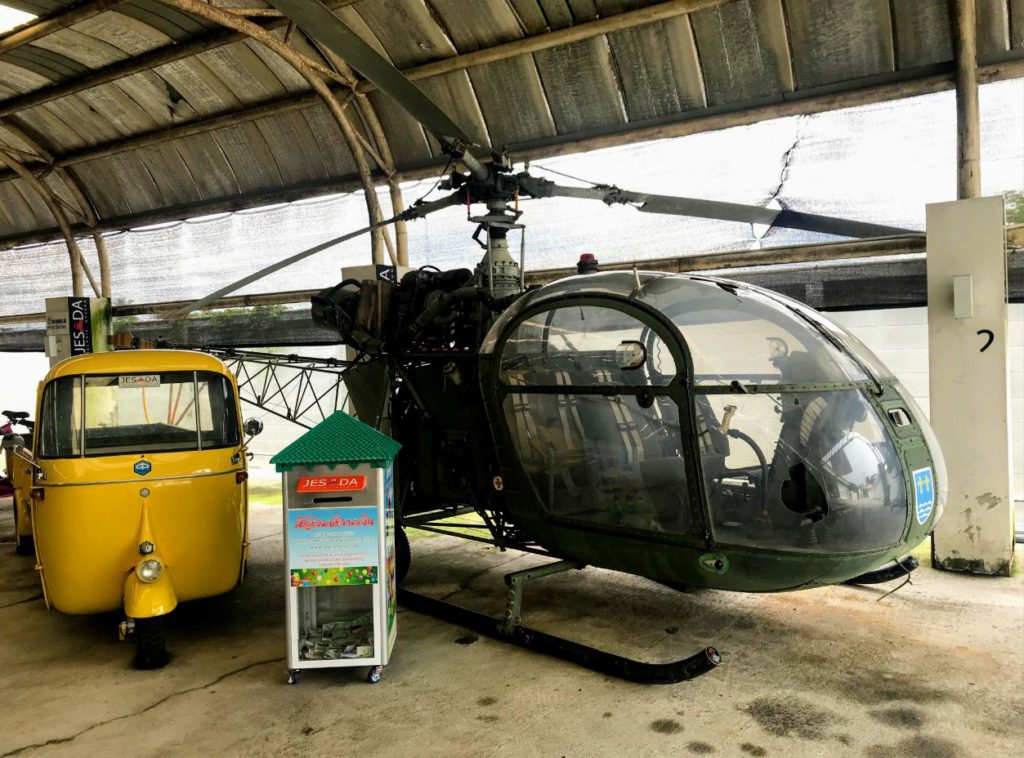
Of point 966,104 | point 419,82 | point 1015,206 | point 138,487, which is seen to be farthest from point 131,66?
point 1015,206

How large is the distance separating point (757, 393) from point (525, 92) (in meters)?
5.59

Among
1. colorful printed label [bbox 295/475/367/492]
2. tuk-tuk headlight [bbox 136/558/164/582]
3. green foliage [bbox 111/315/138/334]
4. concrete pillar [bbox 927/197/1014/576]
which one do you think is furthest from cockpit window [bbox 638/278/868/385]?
green foliage [bbox 111/315/138/334]

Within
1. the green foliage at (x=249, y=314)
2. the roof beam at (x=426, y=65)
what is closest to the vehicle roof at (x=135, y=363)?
the roof beam at (x=426, y=65)

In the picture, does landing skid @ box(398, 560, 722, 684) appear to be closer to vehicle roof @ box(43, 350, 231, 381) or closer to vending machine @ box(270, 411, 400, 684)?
vending machine @ box(270, 411, 400, 684)

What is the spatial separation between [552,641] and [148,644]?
2101 mm

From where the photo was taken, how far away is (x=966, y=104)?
5.26 m

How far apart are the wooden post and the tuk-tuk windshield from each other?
17.4 feet

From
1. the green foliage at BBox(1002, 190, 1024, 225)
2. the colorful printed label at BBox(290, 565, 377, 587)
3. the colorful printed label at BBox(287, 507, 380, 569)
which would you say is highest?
the green foliage at BBox(1002, 190, 1024, 225)

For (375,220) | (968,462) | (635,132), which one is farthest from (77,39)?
(968,462)

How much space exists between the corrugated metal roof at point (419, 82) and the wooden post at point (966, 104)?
422 mm

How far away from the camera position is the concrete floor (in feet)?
9.79

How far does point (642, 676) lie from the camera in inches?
135

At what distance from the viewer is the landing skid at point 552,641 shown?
11.0 ft

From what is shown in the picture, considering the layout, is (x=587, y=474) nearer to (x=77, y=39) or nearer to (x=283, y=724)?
(x=283, y=724)
